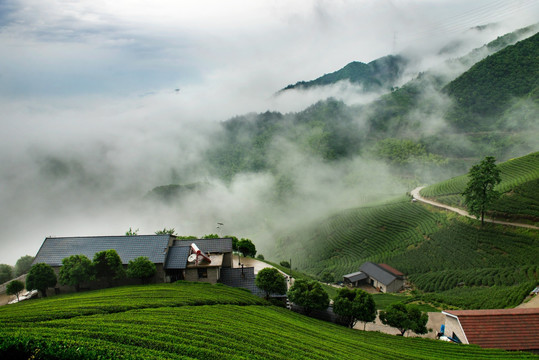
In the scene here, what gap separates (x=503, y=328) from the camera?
22125 millimetres

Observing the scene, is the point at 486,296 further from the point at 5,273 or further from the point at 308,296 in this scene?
the point at 5,273

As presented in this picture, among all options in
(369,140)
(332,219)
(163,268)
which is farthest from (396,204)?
(369,140)

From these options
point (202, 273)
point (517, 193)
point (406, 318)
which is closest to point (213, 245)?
point (202, 273)

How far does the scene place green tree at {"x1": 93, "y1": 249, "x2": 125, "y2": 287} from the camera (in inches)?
1075

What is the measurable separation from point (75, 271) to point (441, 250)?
4751 centimetres

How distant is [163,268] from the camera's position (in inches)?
1136

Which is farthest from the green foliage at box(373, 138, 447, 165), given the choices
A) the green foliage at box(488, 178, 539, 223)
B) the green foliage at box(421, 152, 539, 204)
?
the green foliage at box(488, 178, 539, 223)

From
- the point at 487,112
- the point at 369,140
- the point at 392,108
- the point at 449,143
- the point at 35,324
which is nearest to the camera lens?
the point at 35,324

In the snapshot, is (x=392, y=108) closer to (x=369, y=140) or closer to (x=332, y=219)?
(x=369, y=140)

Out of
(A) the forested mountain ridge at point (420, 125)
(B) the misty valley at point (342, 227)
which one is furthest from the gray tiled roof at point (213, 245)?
→ (A) the forested mountain ridge at point (420, 125)

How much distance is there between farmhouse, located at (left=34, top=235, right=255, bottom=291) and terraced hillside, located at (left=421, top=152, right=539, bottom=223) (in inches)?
1532

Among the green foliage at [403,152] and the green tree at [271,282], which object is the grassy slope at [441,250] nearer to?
the green tree at [271,282]

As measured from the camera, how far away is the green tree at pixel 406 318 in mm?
23297

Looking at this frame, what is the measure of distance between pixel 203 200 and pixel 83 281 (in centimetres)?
12025
